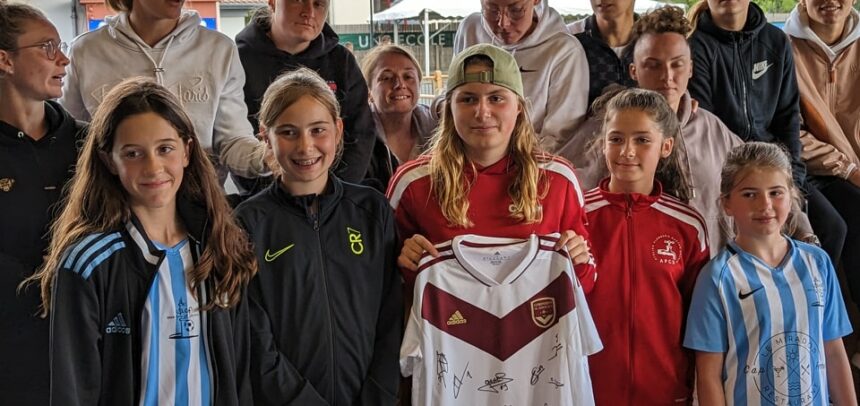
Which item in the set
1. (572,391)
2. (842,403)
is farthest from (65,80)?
(842,403)

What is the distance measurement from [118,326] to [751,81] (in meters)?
2.99

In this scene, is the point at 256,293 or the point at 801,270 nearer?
the point at 256,293

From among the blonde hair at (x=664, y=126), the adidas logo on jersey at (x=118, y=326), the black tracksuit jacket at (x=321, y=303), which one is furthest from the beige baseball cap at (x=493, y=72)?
the adidas logo on jersey at (x=118, y=326)

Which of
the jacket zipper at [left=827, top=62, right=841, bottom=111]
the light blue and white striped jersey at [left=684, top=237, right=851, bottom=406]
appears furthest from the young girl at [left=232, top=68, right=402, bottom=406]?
the jacket zipper at [left=827, top=62, right=841, bottom=111]

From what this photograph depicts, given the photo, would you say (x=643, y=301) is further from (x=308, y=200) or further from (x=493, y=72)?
(x=308, y=200)

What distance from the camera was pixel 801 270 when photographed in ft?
8.58

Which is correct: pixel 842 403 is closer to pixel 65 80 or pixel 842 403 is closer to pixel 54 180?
pixel 54 180

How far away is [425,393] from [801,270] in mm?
1336

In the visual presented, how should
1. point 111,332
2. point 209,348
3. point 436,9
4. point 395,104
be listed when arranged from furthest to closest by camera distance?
1. point 436,9
2. point 395,104
3. point 209,348
4. point 111,332

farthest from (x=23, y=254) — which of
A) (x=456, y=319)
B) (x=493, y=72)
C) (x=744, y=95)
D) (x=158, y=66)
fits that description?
(x=744, y=95)

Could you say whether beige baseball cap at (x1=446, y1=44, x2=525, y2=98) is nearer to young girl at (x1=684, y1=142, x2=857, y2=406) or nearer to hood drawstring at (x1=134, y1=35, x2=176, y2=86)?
young girl at (x1=684, y1=142, x2=857, y2=406)

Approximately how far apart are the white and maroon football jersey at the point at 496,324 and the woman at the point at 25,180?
3.95ft

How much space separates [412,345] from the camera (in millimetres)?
2391

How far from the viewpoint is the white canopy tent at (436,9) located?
5875 millimetres
